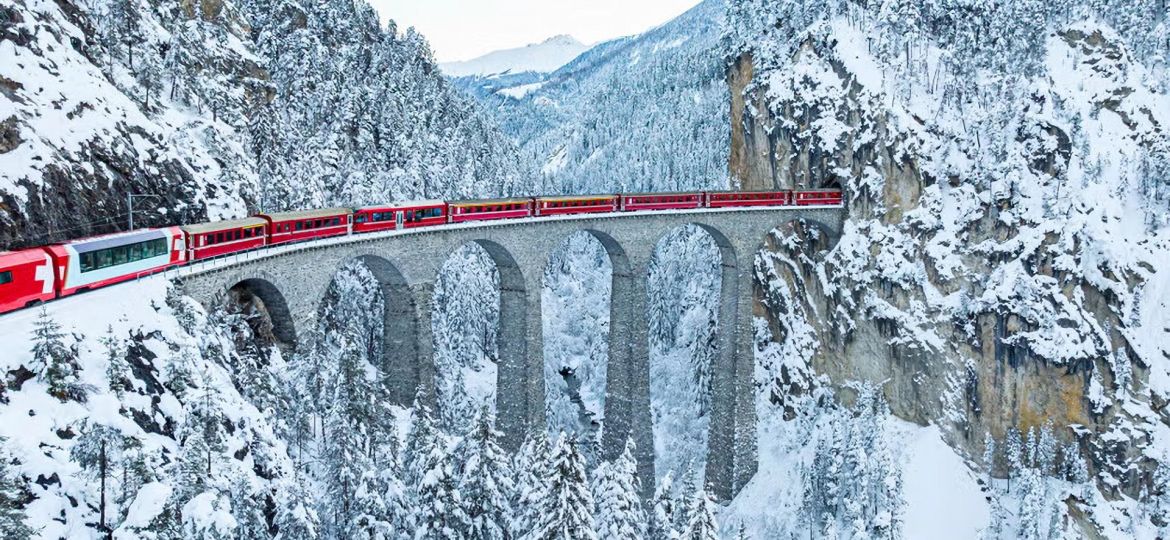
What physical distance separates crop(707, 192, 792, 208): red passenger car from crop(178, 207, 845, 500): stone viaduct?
0.79 meters

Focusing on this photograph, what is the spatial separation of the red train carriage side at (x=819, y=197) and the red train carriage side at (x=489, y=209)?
76.7ft

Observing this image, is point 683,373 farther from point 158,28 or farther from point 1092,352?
point 158,28

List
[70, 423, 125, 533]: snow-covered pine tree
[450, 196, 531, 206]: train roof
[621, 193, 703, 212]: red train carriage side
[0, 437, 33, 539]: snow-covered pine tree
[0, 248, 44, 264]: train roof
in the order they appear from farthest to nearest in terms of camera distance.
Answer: [621, 193, 703, 212]: red train carriage side
[450, 196, 531, 206]: train roof
[0, 248, 44, 264]: train roof
[70, 423, 125, 533]: snow-covered pine tree
[0, 437, 33, 539]: snow-covered pine tree

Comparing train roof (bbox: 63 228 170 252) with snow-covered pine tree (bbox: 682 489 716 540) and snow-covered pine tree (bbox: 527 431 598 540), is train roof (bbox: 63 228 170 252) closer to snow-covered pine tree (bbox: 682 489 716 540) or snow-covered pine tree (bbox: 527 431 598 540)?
snow-covered pine tree (bbox: 527 431 598 540)

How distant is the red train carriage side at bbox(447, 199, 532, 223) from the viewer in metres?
40.1

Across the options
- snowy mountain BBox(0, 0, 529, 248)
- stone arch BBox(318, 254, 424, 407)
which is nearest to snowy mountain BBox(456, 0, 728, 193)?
snowy mountain BBox(0, 0, 529, 248)

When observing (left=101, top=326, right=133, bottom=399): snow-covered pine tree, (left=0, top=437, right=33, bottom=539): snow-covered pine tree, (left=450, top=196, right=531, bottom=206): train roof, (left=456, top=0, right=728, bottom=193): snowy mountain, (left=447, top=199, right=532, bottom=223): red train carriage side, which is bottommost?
(left=0, top=437, right=33, bottom=539): snow-covered pine tree

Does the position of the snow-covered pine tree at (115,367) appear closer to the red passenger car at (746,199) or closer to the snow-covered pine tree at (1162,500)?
the red passenger car at (746,199)

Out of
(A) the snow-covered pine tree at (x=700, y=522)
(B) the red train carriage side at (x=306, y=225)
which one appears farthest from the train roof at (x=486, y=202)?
(A) the snow-covered pine tree at (x=700, y=522)

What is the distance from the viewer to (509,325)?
43.5 metres

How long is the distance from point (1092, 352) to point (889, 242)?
47.8ft

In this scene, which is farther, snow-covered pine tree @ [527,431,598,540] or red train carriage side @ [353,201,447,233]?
red train carriage side @ [353,201,447,233]

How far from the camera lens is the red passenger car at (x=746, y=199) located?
5131 centimetres

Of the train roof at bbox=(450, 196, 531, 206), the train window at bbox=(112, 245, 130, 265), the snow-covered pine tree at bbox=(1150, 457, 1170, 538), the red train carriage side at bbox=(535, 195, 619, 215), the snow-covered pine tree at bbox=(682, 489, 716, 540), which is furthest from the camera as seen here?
the red train carriage side at bbox=(535, 195, 619, 215)
